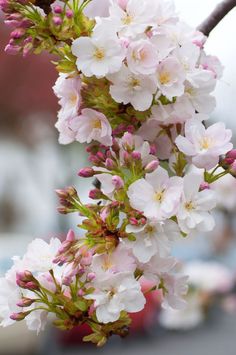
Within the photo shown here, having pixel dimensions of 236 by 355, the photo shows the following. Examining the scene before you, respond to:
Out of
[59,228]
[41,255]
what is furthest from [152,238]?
[59,228]

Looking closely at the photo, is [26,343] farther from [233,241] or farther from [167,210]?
[167,210]

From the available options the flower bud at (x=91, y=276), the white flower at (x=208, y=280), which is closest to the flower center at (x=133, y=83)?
the flower bud at (x=91, y=276)

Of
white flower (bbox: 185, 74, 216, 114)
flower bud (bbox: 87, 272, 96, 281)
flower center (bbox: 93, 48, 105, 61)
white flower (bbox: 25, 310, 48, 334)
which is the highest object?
white flower (bbox: 185, 74, 216, 114)

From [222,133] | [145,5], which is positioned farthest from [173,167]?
[145,5]

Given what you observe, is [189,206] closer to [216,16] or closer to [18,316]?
[18,316]

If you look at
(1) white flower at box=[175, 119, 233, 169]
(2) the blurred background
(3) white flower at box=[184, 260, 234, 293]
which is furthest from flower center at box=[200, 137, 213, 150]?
(3) white flower at box=[184, 260, 234, 293]

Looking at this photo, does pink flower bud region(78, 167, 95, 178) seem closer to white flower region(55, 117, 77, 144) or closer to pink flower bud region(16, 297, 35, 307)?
white flower region(55, 117, 77, 144)

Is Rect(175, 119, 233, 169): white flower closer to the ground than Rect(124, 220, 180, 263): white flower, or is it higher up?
higher up
